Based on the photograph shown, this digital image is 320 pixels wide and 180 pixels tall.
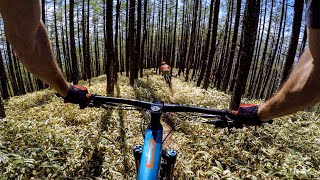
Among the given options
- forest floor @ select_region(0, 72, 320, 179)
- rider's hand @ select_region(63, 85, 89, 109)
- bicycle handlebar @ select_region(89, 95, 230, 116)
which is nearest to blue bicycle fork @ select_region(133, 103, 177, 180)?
bicycle handlebar @ select_region(89, 95, 230, 116)

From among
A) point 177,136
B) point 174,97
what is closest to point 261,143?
point 177,136

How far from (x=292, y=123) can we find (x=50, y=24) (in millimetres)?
32118

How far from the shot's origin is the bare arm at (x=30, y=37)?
119cm

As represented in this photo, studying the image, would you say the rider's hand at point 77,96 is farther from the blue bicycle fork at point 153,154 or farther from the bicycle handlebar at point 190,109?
the blue bicycle fork at point 153,154

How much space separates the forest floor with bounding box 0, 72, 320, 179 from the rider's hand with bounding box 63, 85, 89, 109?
1.63 metres

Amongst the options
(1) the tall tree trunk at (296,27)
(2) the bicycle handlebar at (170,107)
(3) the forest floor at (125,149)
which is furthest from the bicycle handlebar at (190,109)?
(1) the tall tree trunk at (296,27)

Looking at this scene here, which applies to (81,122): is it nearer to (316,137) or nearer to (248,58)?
(248,58)

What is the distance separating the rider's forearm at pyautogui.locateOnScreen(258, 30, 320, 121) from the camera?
39.4 inches

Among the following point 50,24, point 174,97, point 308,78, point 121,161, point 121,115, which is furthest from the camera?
point 50,24

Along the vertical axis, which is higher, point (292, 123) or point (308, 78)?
point (308, 78)

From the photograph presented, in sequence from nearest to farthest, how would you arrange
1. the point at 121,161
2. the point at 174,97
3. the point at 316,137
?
the point at 121,161 < the point at 316,137 < the point at 174,97

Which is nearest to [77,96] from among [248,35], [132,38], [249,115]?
[249,115]

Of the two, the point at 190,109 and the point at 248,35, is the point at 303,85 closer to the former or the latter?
the point at 190,109

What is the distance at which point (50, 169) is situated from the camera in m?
4.95
